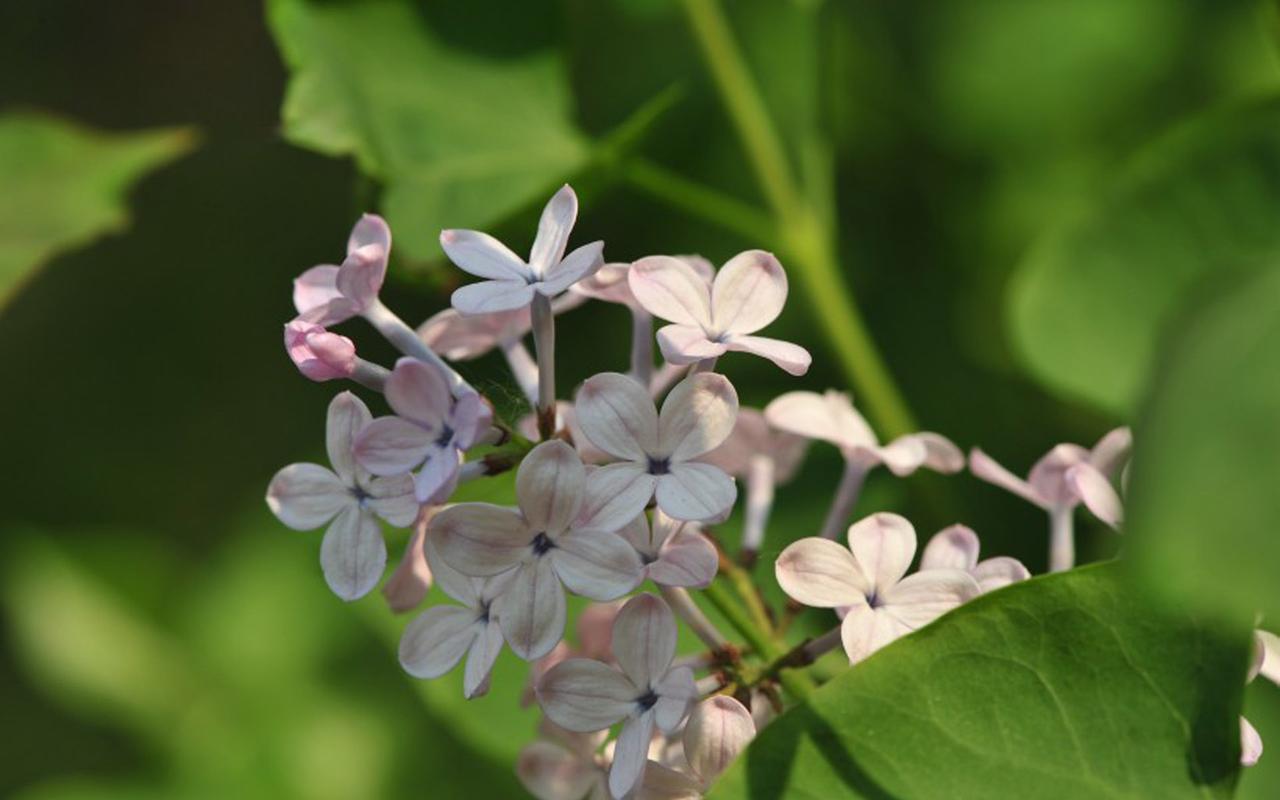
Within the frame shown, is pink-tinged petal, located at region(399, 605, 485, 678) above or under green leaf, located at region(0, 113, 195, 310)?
above

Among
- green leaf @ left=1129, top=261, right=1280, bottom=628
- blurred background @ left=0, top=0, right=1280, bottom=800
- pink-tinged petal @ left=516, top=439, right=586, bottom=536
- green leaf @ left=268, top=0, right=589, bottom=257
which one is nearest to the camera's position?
green leaf @ left=1129, top=261, right=1280, bottom=628

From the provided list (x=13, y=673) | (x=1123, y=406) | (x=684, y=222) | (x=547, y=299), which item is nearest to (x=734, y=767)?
(x=547, y=299)

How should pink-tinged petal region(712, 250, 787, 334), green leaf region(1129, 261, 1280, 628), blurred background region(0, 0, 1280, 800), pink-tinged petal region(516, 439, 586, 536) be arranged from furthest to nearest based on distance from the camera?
blurred background region(0, 0, 1280, 800), pink-tinged petal region(712, 250, 787, 334), pink-tinged petal region(516, 439, 586, 536), green leaf region(1129, 261, 1280, 628)

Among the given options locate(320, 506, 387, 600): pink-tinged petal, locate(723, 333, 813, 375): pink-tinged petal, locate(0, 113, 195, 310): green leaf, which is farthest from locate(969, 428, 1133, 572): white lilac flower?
locate(0, 113, 195, 310): green leaf

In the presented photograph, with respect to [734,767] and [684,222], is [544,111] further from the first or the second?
[734,767]

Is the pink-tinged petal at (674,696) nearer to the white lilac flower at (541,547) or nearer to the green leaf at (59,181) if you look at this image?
the white lilac flower at (541,547)

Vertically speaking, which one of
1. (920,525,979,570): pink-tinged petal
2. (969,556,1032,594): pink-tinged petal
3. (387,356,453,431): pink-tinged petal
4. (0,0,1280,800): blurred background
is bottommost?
(0,0,1280,800): blurred background

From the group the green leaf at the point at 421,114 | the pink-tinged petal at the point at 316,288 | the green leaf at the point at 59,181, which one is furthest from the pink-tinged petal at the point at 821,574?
the green leaf at the point at 59,181

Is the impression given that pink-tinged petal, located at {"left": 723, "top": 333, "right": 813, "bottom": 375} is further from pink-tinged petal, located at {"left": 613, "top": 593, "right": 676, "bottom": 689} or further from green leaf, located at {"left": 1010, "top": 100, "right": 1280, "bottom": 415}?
green leaf, located at {"left": 1010, "top": 100, "right": 1280, "bottom": 415}
